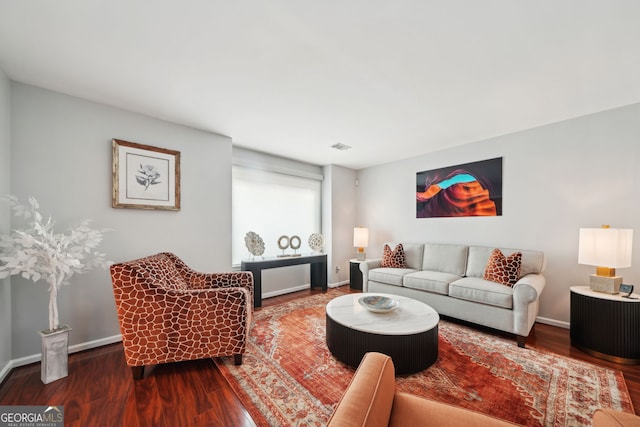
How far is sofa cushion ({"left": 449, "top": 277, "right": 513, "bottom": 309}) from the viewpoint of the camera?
2572 mm

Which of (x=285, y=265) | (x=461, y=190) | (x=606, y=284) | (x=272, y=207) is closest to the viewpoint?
(x=606, y=284)

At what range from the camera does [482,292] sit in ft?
8.91

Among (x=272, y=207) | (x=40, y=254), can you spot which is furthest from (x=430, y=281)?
(x=40, y=254)

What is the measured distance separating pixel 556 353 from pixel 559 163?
2.07m

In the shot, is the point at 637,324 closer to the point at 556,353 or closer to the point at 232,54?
the point at 556,353

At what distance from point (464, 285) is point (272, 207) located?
9.66 feet

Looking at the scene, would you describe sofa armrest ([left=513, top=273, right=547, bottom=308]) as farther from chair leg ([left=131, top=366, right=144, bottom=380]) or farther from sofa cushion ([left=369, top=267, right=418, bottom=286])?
chair leg ([left=131, top=366, right=144, bottom=380])

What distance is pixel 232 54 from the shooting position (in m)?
1.81

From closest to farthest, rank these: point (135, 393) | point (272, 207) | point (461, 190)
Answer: point (135, 393)
point (461, 190)
point (272, 207)

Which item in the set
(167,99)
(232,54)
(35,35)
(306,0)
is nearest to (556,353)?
(306,0)

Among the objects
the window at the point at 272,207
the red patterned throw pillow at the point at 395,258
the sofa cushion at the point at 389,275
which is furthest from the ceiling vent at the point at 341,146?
the sofa cushion at the point at 389,275

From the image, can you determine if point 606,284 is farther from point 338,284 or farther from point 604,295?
point 338,284

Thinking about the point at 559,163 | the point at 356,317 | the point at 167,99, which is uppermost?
the point at 167,99

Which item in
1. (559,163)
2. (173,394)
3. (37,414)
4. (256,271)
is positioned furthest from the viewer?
(256,271)
